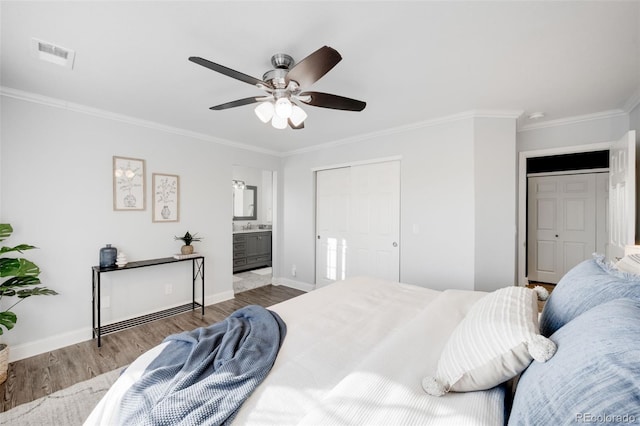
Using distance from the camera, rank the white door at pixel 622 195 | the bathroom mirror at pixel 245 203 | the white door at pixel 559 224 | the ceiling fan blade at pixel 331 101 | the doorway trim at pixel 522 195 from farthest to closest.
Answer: the bathroom mirror at pixel 245 203 < the white door at pixel 559 224 < the doorway trim at pixel 522 195 < the white door at pixel 622 195 < the ceiling fan blade at pixel 331 101

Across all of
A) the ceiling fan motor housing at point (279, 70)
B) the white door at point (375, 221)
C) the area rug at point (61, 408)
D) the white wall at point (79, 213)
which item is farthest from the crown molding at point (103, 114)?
the area rug at point (61, 408)

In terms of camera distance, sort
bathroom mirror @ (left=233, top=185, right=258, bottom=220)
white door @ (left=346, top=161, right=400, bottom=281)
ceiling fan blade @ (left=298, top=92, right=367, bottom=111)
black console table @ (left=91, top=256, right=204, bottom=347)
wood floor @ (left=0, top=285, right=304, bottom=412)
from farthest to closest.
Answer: bathroom mirror @ (left=233, top=185, right=258, bottom=220) < white door @ (left=346, top=161, right=400, bottom=281) < black console table @ (left=91, top=256, right=204, bottom=347) < wood floor @ (left=0, top=285, right=304, bottom=412) < ceiling fan blade @ (left=298, top=92, right=367, bottom=111)

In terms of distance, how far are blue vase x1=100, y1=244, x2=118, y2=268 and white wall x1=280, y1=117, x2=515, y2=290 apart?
3.23 m

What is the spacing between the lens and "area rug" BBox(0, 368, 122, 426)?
173cm

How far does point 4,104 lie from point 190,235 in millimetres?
2086

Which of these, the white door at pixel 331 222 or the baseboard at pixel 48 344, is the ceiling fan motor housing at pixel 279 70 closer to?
the white door at pixel 331 222

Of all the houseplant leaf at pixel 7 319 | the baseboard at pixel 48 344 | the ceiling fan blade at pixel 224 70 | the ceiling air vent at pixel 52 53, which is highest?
the ceiling air vent at pixel 52 53

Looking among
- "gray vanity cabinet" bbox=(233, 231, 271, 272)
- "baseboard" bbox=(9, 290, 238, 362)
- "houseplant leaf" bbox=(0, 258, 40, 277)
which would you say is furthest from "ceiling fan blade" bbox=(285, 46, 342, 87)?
"gray vanity cabinet" bbox=(233, 231, 271, 272)

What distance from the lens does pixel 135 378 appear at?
1.13 m

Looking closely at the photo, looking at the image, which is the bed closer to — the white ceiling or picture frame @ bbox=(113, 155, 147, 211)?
the white ceiling

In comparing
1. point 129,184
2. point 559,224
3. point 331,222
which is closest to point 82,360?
point 129,184

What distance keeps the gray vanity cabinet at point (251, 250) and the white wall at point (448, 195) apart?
10.0 feet

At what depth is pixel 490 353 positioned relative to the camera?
0.94m

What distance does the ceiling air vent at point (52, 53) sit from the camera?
1.79 metres
